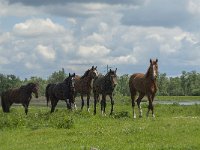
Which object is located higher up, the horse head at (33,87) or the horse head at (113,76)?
the horse head at (113,76)

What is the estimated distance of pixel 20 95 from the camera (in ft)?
113

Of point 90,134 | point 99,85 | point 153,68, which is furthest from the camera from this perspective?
point 99,85

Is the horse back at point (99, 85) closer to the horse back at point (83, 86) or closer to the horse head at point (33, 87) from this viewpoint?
the horse back at point (83, 86)

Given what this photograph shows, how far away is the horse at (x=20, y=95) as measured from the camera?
111 ft

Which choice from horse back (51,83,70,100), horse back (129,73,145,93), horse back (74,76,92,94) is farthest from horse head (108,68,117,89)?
horse back (74,76,92,94)

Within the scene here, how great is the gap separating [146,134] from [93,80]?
602 inches

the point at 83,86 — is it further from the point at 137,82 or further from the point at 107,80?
the point at 137,82

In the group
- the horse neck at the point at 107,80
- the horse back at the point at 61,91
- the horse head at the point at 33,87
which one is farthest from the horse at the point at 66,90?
the horse neck at the point at 107,80

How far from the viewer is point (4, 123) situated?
22234 millimetres

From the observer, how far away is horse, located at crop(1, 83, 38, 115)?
33.9 metres

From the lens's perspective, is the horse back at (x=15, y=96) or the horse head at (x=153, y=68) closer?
the horse head at (x=153, y=68)

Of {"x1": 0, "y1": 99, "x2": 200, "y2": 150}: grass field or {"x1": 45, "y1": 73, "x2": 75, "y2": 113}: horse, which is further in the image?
{"x1": 45, "y1": 73, "x2": 75, "y2": 113}: horse

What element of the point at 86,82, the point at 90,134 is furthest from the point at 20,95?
the point at 90,134

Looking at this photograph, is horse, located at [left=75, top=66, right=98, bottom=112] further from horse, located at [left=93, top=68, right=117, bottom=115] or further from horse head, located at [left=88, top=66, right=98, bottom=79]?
horse, located at [left=93, top=68, right=117, bottom=115]
